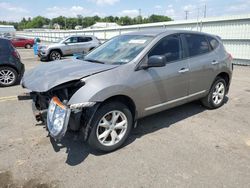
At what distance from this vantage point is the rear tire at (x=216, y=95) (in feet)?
17.1

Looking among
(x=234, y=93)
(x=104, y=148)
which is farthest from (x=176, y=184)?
(x=234, y=93)

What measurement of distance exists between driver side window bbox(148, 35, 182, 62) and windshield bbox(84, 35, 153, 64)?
0.19m

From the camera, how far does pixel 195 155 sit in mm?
3418

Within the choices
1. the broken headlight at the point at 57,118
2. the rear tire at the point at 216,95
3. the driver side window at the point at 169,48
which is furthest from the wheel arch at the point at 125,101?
the rear tire at the point at 216,95

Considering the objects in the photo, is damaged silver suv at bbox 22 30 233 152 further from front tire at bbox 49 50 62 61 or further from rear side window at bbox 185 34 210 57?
front tire at bbox 49 50 62 61

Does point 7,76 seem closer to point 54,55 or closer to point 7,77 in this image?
point 7,77

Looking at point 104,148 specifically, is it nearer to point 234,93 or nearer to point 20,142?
point 20,142

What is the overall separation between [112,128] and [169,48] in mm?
1812

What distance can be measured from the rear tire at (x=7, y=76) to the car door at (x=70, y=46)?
24.4ft

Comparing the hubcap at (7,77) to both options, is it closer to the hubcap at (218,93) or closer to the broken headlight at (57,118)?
the broken headlight at (57,118)

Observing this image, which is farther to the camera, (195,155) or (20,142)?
(20,142)

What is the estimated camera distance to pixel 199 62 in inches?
182

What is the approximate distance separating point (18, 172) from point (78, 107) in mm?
1166

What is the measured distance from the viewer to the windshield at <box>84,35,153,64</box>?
12.6 ft
